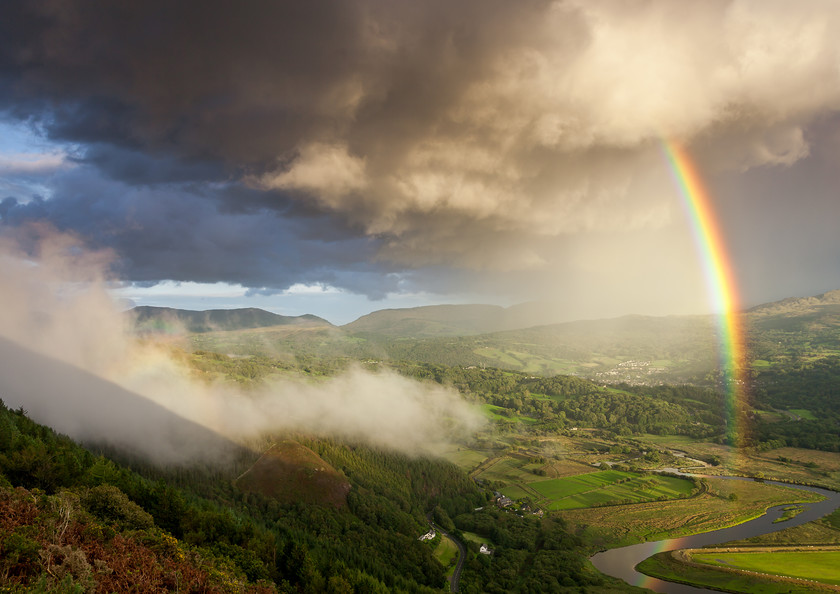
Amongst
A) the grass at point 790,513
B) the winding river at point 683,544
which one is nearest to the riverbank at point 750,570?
the winding river at point 683,544

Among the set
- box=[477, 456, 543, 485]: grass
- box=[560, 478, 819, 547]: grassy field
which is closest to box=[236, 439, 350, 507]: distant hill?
box=[477, 456, 543, 485]: grass

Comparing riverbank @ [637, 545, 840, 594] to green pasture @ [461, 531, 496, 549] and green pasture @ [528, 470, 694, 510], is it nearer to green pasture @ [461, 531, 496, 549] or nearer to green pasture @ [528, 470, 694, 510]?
green pasture @ [461, 531, 496, 549]

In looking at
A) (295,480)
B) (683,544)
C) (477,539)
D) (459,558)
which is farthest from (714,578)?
(295,480)

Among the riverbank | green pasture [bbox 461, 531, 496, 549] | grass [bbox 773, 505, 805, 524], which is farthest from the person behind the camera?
grass [bbox 773, 505, 805, 524]

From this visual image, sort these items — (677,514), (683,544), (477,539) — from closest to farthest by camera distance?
(683,544) < (477,539) < (677,514)

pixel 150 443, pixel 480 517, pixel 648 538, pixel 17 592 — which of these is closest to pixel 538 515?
pixel 480 517

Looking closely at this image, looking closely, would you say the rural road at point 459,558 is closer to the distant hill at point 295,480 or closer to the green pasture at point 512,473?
the distant hill at point 295,480

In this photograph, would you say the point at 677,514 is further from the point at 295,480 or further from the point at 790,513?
the point at 295,480
